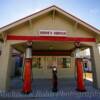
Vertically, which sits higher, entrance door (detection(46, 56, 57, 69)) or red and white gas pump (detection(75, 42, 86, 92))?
entrance door (detection(46, 56, 57, 69))

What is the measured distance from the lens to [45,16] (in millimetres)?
10062

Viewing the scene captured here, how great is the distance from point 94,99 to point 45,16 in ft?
22.3

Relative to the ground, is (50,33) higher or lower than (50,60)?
higher

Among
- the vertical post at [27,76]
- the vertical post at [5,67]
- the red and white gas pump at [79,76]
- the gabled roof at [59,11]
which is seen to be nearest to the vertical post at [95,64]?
the red and white gas pump at [79,76]

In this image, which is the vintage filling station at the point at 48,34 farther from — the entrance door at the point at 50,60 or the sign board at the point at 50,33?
the entrance door at the point at 50,60

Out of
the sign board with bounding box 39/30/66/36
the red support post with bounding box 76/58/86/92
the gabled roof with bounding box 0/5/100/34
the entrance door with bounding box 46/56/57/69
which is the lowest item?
the red support post with bounding box 76/58/86/92

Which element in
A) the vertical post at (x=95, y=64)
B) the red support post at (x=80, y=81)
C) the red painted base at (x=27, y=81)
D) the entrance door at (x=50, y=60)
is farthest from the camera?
the entrance door at (x=50, y=60)

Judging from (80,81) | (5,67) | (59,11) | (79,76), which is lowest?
Result: (80,81)

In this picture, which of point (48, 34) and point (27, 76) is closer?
point (27, 76)

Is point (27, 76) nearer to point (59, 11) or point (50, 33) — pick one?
point (50, 33)

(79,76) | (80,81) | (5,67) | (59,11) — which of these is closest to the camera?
(5,67)

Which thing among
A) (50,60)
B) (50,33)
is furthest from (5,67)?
(50,60)

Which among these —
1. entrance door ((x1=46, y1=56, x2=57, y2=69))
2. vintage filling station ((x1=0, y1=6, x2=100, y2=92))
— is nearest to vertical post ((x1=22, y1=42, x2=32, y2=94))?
vintage filling station ((x1=0, y1=6, x2=100, y2=92))

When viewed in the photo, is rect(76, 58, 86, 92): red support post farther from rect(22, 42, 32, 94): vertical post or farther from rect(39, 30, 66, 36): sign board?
rect(22, 42, 32, 94): vertical post
